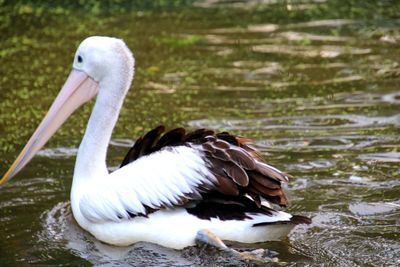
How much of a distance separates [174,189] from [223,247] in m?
0.38

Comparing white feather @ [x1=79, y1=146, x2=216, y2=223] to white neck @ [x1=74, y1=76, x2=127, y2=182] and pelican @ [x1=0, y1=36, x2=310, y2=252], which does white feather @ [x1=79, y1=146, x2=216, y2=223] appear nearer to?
pelican @ [x1=0, y1=36, x2=310, y2=252]

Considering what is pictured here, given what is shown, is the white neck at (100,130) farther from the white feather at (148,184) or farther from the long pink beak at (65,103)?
the white feather at (148,184)

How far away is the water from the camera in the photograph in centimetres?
442

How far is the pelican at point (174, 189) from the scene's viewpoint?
4.12 metres

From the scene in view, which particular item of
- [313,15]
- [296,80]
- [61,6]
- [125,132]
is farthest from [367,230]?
[61,6]

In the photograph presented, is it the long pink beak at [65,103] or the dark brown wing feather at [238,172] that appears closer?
the dark brown wing feather at [238,172]

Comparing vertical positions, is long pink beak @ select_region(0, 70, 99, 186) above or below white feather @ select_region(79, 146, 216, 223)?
above

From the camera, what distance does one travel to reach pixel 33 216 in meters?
4.88

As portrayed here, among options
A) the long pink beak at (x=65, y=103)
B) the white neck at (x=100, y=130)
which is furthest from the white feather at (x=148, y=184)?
the long pink beak at (x=65, y=103)

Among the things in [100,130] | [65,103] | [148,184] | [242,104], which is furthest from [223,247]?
[242,104]

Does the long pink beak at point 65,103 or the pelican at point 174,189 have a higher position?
the long pink beak at point 65,103

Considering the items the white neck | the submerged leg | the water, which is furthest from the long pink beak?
the submerged leg

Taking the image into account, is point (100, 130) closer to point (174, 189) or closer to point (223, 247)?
point (174, 189)

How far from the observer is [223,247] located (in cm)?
404
